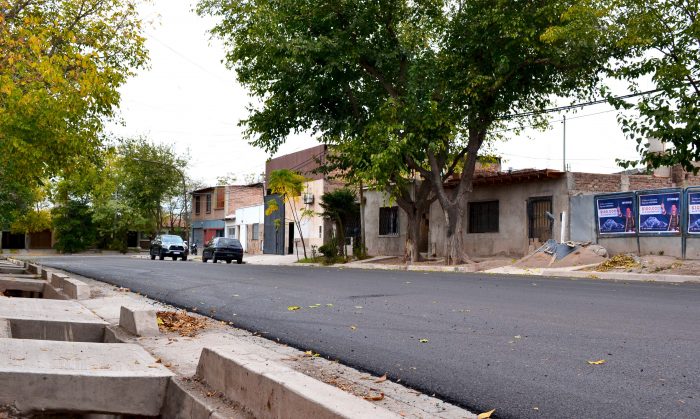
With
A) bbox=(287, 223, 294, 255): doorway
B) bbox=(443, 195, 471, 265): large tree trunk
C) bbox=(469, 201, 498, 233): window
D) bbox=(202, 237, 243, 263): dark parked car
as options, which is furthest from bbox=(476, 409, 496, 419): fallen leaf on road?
bbox=(287, 223, 294, 255): doorway

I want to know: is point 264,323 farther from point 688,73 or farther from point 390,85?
point 390,85

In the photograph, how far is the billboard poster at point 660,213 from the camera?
2084 cm

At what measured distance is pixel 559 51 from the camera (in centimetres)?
2228

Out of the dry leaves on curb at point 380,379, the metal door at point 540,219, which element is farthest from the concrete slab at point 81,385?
the metal door at point 540,219

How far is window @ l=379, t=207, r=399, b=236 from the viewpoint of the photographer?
35656mm

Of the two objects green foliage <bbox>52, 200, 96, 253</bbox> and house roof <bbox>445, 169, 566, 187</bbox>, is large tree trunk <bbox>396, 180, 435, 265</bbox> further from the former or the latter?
green foliage <bbox>52, 200, 96, 253</bbox>

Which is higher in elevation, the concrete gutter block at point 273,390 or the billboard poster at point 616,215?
the billboard poster at point 616,215

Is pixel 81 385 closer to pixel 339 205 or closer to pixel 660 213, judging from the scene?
pixel 660 213

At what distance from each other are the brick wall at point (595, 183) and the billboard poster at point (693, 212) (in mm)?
5140

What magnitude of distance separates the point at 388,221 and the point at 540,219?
11.2 meters

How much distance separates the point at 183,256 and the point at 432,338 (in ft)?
124

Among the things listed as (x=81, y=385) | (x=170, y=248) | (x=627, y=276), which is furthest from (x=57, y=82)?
(x=170, y=248)

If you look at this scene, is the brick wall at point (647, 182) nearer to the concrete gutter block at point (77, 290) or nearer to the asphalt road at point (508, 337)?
the asphalt road at point (508, 337)

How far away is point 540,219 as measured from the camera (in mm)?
26484
